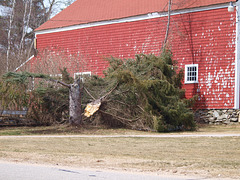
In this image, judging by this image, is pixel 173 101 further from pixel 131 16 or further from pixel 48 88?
pixel 131 16

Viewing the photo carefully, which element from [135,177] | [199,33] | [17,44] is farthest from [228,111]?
[17,44]

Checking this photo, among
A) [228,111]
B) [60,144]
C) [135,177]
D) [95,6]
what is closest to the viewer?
[135,177]

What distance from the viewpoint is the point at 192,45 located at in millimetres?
22938

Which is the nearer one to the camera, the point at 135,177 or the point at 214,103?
the point at 135,177

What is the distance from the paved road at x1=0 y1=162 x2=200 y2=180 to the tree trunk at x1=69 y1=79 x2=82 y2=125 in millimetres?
10088

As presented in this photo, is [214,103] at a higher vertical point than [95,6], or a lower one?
lower

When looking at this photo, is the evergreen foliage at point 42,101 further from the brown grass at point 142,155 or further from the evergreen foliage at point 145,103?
the brown grass at point 142,155

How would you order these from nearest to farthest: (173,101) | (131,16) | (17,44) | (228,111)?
(173,101), (228,111), (131,16), (17,44)

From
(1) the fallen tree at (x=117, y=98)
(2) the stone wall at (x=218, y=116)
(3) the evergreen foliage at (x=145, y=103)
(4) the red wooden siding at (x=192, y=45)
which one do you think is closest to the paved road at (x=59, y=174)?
(1) the fallen tree at (x=117, y=98)

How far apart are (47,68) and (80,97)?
5301mm

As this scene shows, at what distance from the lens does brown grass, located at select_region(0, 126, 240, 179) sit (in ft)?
24.9

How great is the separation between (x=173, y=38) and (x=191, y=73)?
2536 millimetres

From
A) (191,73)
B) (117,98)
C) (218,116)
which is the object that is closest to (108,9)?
(191,73)

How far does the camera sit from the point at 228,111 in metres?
21.6
